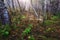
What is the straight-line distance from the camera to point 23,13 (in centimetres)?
978

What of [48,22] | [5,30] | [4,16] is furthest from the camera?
[48,22]

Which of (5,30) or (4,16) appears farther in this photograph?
(4,16)

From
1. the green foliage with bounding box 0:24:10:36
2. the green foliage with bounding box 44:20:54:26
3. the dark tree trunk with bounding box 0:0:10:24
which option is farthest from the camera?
the green foliage with bounding box 44:20:54:26

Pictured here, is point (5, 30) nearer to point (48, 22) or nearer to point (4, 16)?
point (4, 16)

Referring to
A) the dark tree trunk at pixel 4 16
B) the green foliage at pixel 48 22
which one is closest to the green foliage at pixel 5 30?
the dark tree trunk at pixel 4 16

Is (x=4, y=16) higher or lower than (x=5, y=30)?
higher

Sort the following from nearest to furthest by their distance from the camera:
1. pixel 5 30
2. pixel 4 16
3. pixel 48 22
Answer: pixel 5 30 → pixel 4 16 → pixel 48 22

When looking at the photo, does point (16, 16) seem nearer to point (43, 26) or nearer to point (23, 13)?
point (23, 13)

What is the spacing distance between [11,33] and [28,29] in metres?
0.69

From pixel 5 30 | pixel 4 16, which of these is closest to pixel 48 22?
pixel 4 16

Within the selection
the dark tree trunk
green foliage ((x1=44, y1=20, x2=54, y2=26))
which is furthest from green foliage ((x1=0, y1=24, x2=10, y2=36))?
green foliage ((x1=44, y1=20, x2=54, y2=26))

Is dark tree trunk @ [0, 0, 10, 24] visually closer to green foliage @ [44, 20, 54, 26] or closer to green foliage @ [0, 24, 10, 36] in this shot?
green foliage @ [0, 24, 10, 36]

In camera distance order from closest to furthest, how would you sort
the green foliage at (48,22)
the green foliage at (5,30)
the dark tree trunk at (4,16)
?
the green foliage at (5,30) → the dark tree trunk at (4,16) → the green foliage at (48,22)

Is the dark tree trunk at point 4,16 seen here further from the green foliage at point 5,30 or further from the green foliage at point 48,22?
the green foliage at point 48,22
